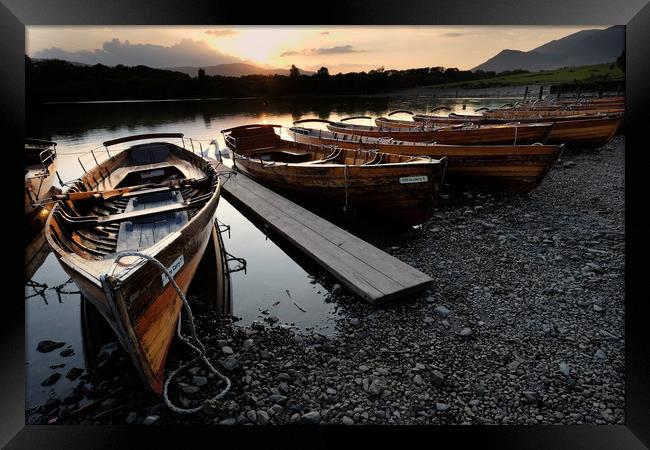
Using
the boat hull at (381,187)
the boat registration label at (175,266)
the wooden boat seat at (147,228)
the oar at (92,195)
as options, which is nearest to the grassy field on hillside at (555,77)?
the boat hull at (381,187)

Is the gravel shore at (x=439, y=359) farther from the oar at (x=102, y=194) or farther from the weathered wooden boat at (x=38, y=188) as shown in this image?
the weathered wooden boat at (x=38, y=188)

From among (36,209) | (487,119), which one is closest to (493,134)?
(487,119)

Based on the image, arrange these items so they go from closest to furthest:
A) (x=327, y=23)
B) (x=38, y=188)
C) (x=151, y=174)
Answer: (x=327, y=23), (x=38, y=188), (x=151, y=174)

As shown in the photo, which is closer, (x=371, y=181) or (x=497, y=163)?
→ (x=371, y=181)

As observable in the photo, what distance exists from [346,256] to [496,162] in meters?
5.45

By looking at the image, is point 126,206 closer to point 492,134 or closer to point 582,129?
point 492,134

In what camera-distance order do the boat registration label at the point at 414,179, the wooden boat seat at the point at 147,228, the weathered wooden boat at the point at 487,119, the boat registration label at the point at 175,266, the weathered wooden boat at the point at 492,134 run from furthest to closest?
the weathered wooden boat at the point at 487,119
the weathered wooden boat at the point at 492,134
the boat registration label at the point at 414,179
the wooden boat seat at the point at 147,228
the boat registration label at the point at 175,266

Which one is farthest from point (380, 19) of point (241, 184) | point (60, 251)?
point (241, 184)

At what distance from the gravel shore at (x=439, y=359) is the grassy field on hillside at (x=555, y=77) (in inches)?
850

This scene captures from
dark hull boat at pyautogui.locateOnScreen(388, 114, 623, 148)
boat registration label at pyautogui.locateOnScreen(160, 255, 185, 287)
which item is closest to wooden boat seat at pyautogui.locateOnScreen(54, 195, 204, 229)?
boat registration label at pyautogui.locateOnScreen(160, 255, 185, 287)

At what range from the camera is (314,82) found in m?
27.5

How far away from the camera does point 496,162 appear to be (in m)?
9.00

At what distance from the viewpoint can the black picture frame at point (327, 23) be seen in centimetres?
221

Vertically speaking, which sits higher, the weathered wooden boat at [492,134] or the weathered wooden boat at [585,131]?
the weathered wooden boat at [585,131]
